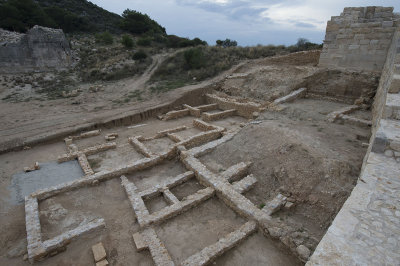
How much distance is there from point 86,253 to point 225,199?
3.69m

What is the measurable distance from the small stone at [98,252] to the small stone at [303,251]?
4.21m

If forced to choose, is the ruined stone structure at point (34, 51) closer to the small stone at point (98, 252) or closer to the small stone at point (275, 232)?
the small stone at point (98, 252)

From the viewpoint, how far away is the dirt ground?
5.19 m

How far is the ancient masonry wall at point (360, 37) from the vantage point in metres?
11.1

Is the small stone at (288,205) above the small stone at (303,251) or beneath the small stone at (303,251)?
above

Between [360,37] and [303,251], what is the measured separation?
11918 millimetres

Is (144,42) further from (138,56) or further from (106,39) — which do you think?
(138,56)

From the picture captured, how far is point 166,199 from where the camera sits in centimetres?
680

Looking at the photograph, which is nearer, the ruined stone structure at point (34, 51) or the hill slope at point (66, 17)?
the ruined stone structure at point (34, 51)

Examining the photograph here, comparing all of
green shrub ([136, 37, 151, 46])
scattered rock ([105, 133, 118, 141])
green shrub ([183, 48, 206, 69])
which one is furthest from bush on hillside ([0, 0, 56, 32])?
scattered rock ([105, 133, 118, 141])

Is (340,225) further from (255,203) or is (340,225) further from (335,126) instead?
(335,126)

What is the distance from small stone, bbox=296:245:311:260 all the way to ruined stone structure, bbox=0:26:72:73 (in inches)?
1050

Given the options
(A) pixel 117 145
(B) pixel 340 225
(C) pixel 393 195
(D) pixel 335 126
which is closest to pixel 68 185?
(A) pixel 117 145

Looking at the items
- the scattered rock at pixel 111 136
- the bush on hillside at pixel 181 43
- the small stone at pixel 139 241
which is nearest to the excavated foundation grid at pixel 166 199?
the small stone at pixel 139 241
